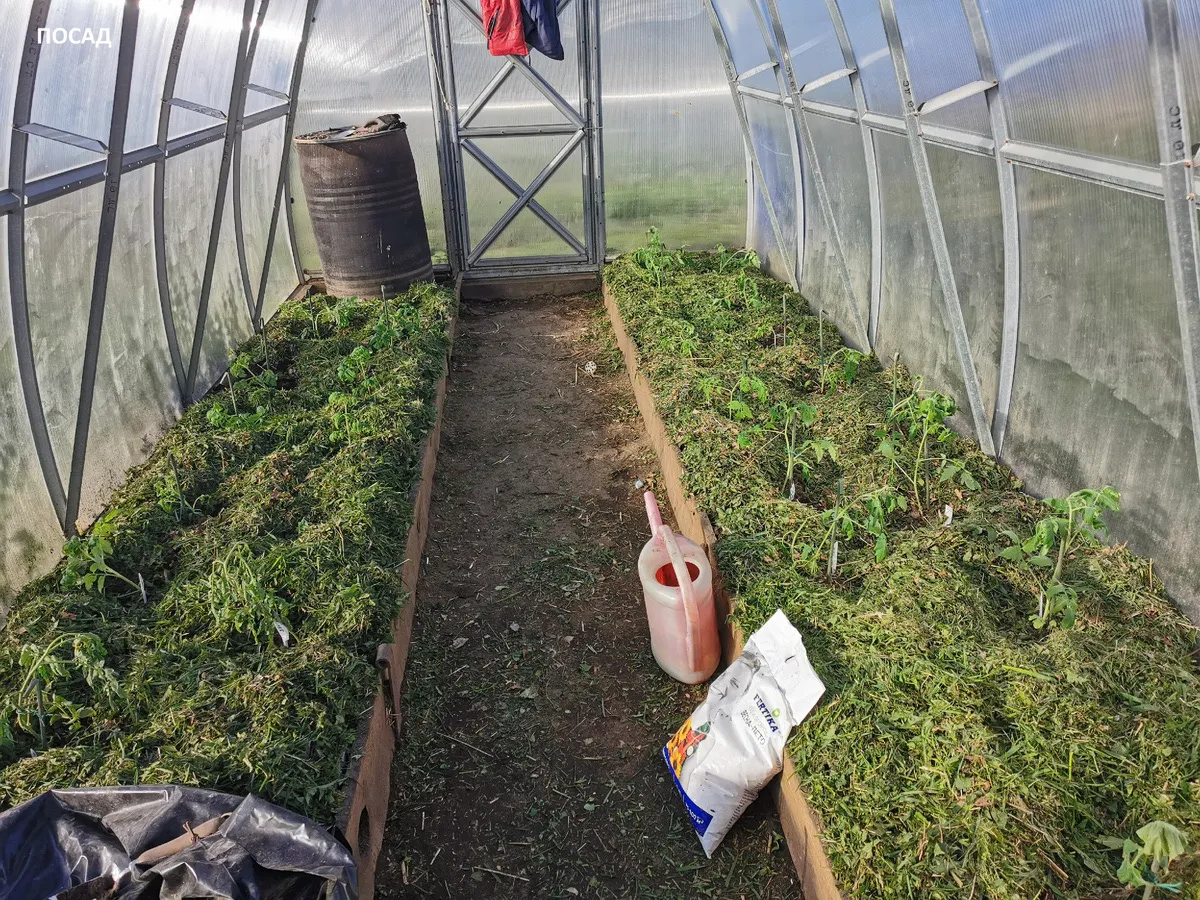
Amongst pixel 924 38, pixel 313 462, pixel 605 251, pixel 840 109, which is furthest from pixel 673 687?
pixel 605 251

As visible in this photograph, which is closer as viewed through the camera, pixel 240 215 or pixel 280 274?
pixel 240 215

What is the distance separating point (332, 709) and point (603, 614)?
1.53 metres

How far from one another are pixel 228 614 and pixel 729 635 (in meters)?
1.92

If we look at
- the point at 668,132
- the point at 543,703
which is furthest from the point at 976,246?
the point at 668,132

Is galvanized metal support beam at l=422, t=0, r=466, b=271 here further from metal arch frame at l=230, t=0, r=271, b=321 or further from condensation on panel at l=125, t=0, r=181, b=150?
condensation on panel at l=125, t=0, r=181, b=150

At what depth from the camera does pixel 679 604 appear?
10.9 ft

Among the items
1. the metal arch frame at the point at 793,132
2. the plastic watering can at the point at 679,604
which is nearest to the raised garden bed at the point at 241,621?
the plastic watering can at the point at 679,604

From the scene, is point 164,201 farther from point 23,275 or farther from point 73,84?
point 23,275

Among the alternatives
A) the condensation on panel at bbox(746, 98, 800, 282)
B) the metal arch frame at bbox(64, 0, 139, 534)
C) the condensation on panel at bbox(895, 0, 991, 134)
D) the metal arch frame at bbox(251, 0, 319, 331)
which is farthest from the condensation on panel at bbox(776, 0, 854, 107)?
the metal arch frame at bbox(251, 0, 319, 331)

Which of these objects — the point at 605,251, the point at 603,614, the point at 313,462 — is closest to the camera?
the point at 603,614

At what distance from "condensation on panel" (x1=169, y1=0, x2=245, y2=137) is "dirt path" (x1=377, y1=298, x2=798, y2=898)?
2.74m

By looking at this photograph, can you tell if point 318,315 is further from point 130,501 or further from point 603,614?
point 603,614

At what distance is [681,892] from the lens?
9.23 feet

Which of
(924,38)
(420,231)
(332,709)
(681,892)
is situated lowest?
(681,892)
